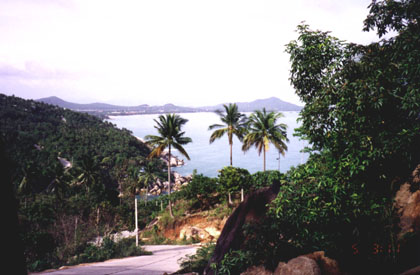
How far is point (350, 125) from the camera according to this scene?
6.81 meters

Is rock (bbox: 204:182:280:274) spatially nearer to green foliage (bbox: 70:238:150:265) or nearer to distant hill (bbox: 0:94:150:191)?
green foliage (bbox: 70:238:150:265)

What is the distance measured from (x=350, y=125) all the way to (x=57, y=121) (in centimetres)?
12875

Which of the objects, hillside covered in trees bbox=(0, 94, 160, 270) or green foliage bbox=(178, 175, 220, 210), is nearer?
hillside covered in trees bbox=(0, 94, 160, 270)

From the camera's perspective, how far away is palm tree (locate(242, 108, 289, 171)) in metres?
30.3

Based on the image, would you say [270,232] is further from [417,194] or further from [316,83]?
[316,83]

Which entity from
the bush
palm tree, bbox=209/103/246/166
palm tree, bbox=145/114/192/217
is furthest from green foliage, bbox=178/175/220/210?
palm tree, bbox=209/103/246/166

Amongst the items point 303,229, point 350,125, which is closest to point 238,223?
point 303,229

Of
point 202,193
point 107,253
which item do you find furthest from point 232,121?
point 107,253

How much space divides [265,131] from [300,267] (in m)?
24.7

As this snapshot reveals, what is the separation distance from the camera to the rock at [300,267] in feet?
21.0

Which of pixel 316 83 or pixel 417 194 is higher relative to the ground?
pixel 316 83

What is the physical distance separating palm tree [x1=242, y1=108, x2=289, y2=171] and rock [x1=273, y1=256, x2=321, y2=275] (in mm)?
23686

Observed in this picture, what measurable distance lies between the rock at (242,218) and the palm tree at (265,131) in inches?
769

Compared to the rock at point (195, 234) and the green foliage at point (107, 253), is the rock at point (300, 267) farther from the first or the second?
the rock at point (195, 234)
